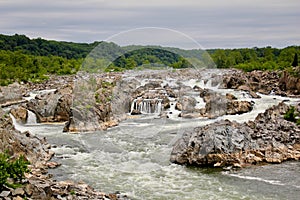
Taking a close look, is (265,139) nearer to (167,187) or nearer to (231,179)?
(231,179)

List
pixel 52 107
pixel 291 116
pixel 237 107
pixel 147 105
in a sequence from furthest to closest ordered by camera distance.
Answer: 1. pixel 237 107
2. pixel 52 107
3. pixel 147 105
4. pixel 291 116

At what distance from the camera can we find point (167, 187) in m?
11.6

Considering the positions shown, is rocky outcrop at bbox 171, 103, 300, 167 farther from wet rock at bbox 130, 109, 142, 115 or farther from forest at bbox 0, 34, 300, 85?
wet rock at bbox 130, 109, 142, 115

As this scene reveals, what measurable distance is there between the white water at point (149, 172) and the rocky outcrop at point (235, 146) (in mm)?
477

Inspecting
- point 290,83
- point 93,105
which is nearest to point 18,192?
point 93,105

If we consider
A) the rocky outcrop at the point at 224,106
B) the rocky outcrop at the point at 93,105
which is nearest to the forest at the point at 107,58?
the rocky outcrop at the point at 93,105

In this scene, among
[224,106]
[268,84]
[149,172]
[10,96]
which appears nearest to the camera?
[149,172]

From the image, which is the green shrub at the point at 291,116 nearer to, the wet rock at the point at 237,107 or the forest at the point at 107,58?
the forest at the point at 107,58

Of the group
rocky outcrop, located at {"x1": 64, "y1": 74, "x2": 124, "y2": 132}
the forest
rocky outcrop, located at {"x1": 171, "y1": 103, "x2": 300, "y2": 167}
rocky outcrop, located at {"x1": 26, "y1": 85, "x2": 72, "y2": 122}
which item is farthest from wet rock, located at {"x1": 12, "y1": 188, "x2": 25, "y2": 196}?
rocky outcrop, located at {"x1": 26, "y1": 85, "x2": 72, "y2": 122}

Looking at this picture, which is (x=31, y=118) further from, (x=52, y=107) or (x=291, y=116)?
(x=291, y=116)

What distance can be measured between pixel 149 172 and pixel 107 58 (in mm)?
4057

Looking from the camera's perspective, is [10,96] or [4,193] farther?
[10,96]

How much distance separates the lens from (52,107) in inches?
899

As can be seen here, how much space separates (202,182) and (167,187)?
3.91 feet
